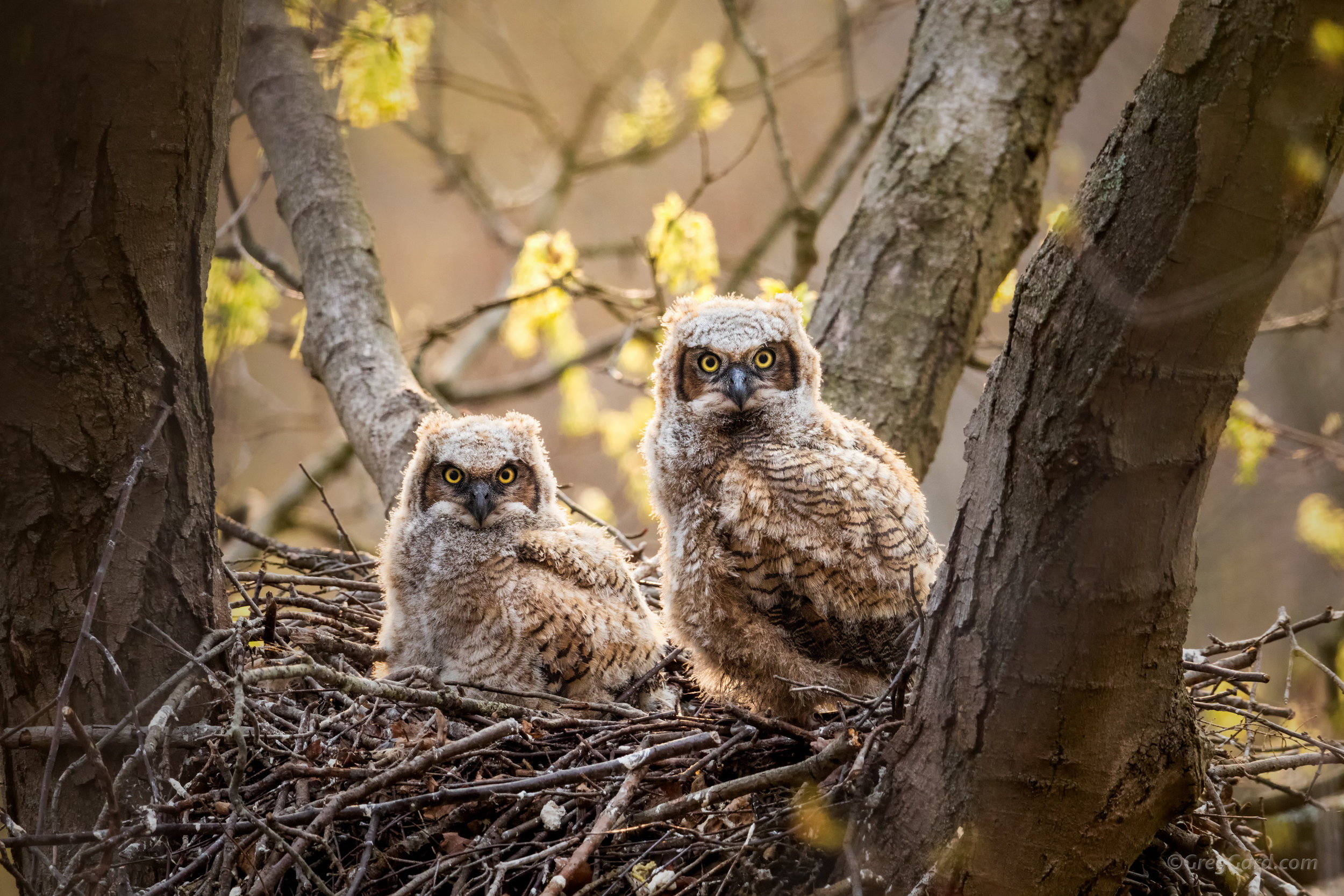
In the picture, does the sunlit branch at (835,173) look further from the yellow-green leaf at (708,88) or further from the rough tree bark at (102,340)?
the rough tree bark at (102,340)

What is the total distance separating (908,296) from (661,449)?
157 centimetres

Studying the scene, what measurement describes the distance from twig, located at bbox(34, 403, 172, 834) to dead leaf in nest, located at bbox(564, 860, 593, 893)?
3.24 feet

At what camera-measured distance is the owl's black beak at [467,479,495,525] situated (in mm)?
3410

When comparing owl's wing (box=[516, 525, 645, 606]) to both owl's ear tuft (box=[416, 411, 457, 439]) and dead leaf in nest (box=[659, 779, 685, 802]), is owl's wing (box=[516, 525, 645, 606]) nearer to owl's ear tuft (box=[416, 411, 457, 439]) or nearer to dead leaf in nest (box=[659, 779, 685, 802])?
owl's ear tuft (box=[416, 411, 457, 439])

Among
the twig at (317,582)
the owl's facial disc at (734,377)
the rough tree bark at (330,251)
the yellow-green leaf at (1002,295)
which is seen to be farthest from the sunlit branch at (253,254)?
the yellow-green leaf at (1002,295)

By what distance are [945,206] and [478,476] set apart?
2229 mm

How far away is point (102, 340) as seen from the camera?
205cm

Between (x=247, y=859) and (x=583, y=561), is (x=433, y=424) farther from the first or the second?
(x=247, y=859)

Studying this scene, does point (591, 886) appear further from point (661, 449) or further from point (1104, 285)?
point (1104, 285)

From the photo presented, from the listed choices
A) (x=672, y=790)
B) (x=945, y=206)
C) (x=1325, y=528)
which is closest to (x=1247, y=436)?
(x=1325, y=528)

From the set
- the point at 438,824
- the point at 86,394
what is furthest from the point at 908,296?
the point at 86,394

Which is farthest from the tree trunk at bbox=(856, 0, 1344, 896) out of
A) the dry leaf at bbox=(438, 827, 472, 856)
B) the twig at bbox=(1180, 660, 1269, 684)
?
the dry leaf at bbox=(438, 827, 472, 856)

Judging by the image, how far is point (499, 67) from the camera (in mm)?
13562

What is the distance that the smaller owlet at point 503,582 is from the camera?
318 cm
